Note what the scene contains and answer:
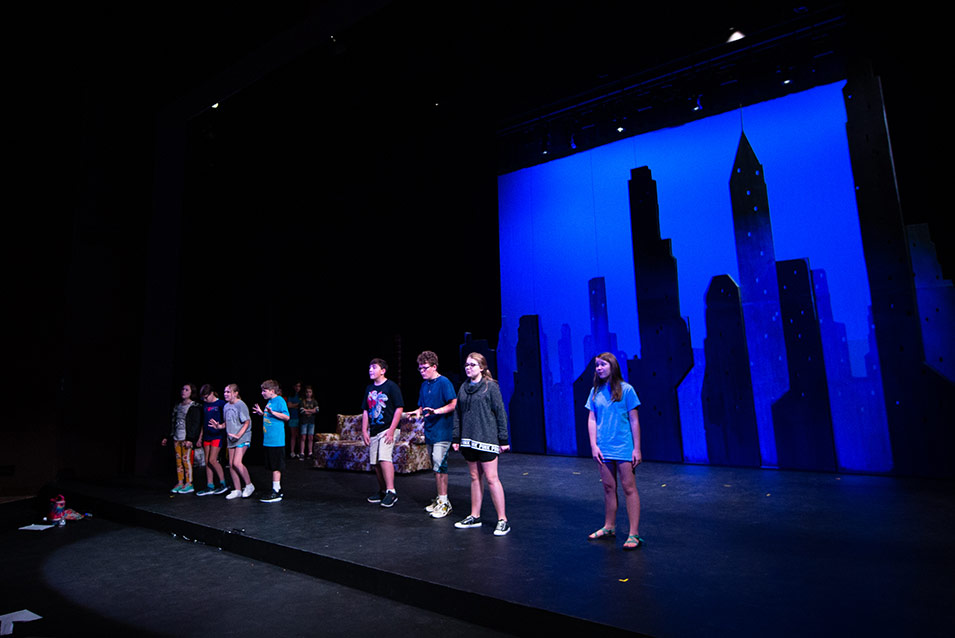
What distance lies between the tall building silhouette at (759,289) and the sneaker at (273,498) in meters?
6.37

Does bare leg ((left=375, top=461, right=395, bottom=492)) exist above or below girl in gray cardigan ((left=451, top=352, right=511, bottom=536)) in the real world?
below

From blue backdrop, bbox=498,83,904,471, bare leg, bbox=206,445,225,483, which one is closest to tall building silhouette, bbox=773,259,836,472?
blue backdrop, bbox=498,83,904,471

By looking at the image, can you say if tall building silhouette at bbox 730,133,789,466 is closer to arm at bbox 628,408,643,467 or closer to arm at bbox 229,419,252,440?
arm at bbox 628,408,643,467

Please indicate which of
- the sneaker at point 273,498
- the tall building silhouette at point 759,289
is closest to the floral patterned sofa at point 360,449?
the sneaker at point 273,498

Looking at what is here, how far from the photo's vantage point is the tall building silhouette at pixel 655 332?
809cm

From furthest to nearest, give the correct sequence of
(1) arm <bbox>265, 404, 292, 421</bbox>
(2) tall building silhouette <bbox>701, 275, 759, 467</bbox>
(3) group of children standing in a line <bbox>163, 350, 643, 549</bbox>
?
(2) tall building silhouette <bbox>701, 275, 759, 467</bbox> → (1) arm <bbox>265, 404, 292, 421</bbox> → (3) group of children standing in a line <bbox>163, 350, 643, 549</bbox>

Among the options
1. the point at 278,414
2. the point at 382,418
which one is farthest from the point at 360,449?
the point at 382,418

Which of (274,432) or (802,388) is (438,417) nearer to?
(274,432)

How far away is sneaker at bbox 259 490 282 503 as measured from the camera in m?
5.53

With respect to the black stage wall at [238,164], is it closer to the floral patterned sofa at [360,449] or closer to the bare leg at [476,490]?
the floral patterned sofa at [360,449]

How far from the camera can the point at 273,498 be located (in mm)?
5570

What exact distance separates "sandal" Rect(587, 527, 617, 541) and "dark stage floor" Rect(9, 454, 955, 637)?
0.09 m

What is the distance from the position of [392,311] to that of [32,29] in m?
7.42

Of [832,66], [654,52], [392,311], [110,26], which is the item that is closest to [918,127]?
[832,66]
